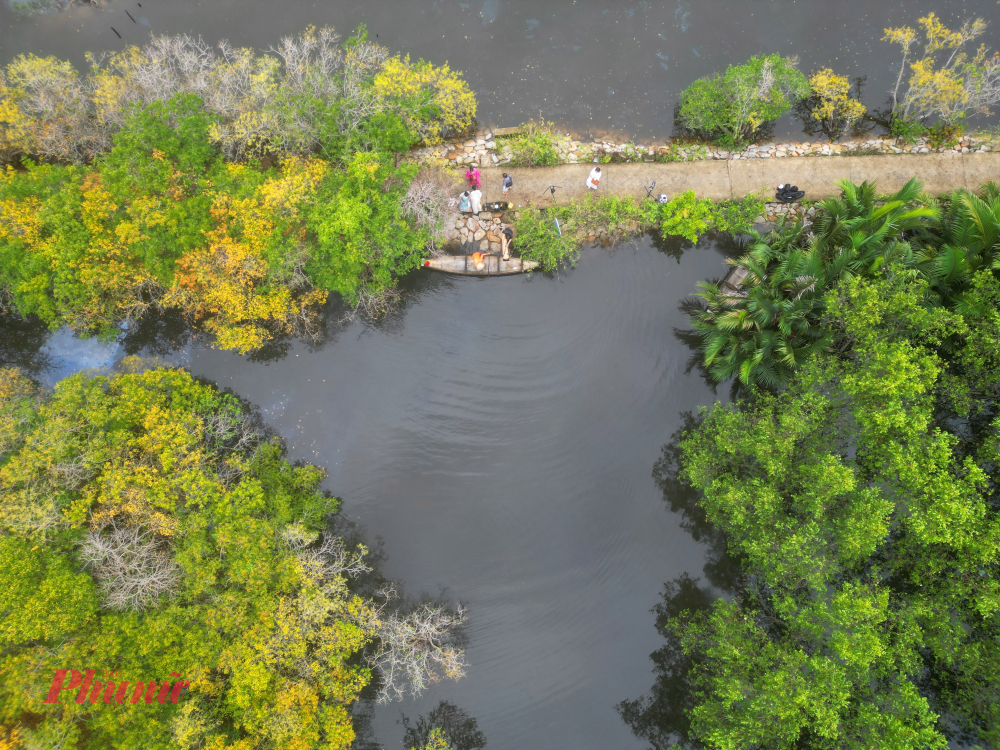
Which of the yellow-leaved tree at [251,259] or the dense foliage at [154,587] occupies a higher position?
the yellow-leaved tree at [251,259]

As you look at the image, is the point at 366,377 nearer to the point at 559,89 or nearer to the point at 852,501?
the point at 559,89

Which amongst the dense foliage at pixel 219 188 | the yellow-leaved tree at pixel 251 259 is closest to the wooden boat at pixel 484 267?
the dense foliage at pixel 219 188

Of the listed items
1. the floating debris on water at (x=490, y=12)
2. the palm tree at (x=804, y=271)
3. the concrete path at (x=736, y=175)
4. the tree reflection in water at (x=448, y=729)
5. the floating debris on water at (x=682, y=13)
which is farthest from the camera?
the floating debris on water at (x=490, y=12)

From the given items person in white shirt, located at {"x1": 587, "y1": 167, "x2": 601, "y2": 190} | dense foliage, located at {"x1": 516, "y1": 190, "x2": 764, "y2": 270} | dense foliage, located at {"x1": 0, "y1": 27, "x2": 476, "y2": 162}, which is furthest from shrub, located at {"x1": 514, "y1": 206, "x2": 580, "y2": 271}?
dense foliage, located at {"x1": 0, "y1": 27, "x2": 476, "y2": 162}

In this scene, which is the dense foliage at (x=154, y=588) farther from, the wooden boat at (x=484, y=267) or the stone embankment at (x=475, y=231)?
the stone embankment at (x=475, y=231)

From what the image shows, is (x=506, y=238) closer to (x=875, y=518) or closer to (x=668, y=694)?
(x=875, y=518)

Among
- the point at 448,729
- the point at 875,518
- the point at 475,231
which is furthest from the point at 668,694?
the point at 475,231

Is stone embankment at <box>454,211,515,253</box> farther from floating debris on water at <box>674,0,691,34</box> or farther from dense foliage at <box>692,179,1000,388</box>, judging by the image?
floating debris on water at <box>674,0,691,34</box>
